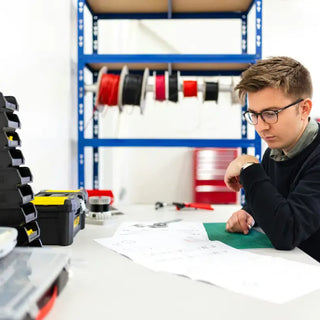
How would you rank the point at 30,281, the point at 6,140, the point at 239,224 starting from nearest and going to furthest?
1. the point at 30,281
2. the point at 6,140
3. the point at 239,224

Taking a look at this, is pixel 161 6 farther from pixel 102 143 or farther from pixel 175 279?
pixel 175 279

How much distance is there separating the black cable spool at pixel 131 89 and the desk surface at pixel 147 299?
0.98 m

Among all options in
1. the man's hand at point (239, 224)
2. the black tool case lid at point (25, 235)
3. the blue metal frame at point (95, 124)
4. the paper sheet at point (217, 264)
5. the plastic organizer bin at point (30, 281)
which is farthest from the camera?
the blue metal frame at point (95, 124)

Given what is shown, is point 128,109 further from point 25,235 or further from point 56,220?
point 25,235

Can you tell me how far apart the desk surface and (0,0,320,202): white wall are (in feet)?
1.88

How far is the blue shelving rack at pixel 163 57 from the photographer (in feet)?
5.18

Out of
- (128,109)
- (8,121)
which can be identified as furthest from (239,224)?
(128,109)

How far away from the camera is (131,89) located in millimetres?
1529

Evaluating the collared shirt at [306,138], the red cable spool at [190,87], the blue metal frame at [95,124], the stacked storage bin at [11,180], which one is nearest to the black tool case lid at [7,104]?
the stacked storage bin at [11,180]

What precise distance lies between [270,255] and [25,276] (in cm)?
46

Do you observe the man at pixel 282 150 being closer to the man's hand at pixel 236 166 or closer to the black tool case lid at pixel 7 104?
the man's hand at pixel 236 166

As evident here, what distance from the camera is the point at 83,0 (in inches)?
62.9

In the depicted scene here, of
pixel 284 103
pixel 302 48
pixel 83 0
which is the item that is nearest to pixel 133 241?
pixel 284 103

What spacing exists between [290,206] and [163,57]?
3.31ft
